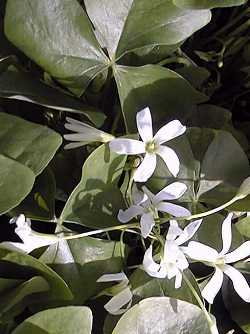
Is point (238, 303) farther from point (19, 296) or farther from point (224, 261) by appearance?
point (19, 296)

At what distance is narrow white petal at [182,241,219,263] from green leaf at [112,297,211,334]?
36 millimetres

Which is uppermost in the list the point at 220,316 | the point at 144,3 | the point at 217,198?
the point at 144,3

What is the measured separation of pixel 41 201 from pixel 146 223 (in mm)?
83

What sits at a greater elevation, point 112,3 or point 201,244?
point 112,3

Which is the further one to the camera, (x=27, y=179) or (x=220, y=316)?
(x=220, y=316)

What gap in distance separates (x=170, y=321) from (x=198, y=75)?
20 cm

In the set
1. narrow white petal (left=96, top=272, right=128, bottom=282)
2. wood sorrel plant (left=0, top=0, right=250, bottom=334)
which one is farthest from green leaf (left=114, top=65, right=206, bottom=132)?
narrow white petal (left=96, top=272, right=128, bottom=282)

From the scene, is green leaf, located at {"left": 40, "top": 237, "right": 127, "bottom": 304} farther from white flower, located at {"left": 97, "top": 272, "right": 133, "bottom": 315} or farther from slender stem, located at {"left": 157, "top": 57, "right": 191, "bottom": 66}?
slender stem, located at {"left": 157, "top": 57, "right": 191, "bottom": 66}

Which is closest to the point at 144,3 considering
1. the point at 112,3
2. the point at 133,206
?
the point at 112,3

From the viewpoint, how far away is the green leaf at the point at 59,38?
1.69 ft

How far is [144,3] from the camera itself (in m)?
0.55

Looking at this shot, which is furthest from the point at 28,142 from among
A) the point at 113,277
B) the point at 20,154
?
the point at 113,277

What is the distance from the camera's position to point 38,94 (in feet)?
1.73

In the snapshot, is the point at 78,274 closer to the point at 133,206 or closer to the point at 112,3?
the point at 133,206
